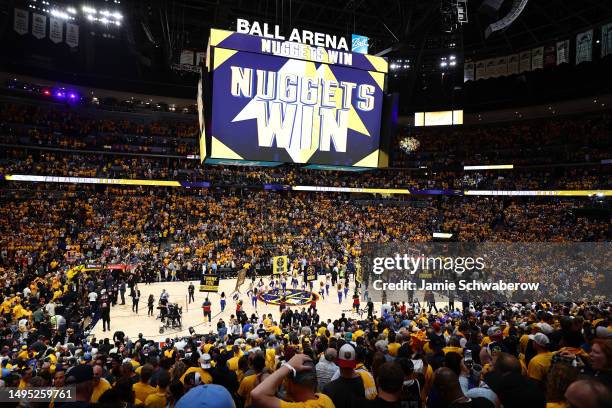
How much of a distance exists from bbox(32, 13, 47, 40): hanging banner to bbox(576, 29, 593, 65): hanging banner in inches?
1697

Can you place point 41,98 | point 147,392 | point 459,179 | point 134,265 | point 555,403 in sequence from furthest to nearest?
point 459,179
point 41,98
point 134,265
point 147,392
point 555,403

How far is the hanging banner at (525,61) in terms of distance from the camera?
3619 centimetres

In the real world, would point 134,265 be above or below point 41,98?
below

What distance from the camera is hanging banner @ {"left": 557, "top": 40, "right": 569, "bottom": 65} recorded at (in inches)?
1315

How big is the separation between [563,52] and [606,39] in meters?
3.62

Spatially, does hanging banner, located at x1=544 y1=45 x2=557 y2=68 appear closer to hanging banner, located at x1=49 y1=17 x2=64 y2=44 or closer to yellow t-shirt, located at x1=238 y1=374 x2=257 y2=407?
→ yellow t-shirt, located at x1=238 y1=374 x2=257 y2=407

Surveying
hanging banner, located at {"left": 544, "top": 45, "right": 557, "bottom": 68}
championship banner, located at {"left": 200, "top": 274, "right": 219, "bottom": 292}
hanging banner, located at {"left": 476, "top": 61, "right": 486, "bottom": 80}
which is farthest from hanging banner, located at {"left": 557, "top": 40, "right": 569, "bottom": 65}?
championship banner, located at {"left": 200, "top": 274, "right": 219, "bottom": 292}

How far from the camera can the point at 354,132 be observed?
16.0m

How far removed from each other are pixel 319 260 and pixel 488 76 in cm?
2615

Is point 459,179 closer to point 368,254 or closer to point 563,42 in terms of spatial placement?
point 563,42

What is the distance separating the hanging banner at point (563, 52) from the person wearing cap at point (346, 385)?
3902 centimetres

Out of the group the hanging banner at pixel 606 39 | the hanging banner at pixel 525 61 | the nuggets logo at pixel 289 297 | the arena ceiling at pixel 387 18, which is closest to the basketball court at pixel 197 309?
the nuggets logo at pixel 289 297

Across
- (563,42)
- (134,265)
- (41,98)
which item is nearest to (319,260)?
(134,265)

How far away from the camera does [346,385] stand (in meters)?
3.72
